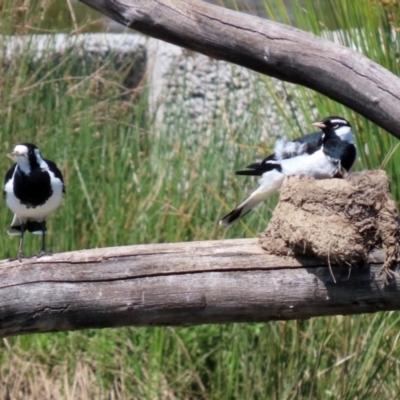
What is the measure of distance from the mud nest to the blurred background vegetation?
1068 millimetres

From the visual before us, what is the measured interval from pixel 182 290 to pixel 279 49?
2.60ft

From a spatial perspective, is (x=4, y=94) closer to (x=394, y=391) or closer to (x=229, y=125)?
(x=229, y=125)

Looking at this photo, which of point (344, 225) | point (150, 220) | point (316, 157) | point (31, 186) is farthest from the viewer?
point (150, 220)

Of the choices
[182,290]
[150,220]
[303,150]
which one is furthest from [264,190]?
[150,220]

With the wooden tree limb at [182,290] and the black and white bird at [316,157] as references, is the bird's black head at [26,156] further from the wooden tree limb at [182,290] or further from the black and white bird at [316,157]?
the wooden tree limb at [182,290]

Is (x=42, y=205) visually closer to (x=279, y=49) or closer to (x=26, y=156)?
(x=26, y=156)

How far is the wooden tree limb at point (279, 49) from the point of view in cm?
266

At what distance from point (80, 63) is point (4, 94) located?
2.34ft

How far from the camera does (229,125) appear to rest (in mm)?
5461

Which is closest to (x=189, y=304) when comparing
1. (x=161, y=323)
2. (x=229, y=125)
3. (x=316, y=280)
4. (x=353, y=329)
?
(x=161, y=323)

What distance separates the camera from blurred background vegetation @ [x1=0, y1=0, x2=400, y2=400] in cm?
441

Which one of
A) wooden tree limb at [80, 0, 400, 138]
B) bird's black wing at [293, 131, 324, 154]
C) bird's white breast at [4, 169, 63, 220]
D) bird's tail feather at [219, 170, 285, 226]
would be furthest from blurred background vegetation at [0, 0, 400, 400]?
wooden tree limb at [80, 0, 400, 138]

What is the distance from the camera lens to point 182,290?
276 cm

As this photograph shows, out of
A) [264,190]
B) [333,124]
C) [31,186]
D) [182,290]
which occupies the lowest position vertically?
[182,290]
